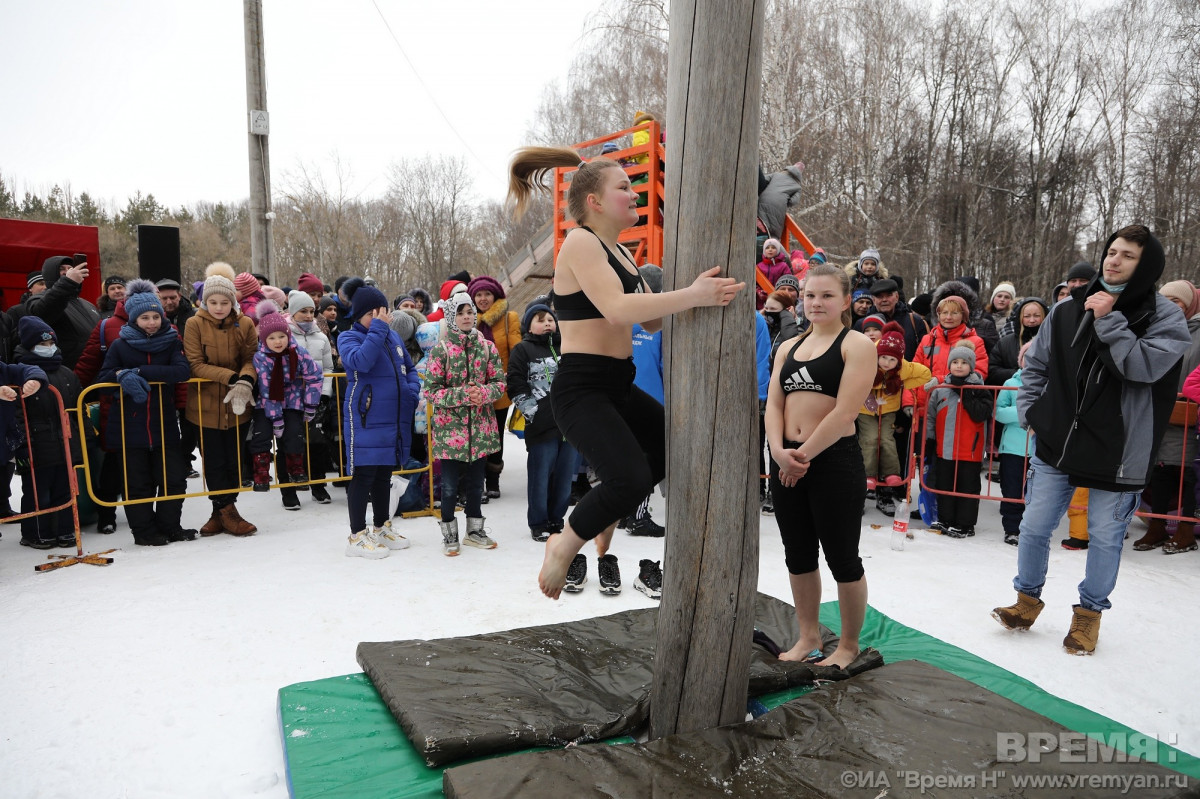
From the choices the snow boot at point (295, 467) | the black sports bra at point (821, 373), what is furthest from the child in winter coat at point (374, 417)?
the black sports bra at point (821, 373)

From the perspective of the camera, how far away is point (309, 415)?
22.5 ft

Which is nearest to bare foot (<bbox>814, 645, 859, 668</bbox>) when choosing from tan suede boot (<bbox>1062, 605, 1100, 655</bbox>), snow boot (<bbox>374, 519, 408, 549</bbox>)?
tan suede boot (<bbox>1062, 605, 1100, 655</bbox>)

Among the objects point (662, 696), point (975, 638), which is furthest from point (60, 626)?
point (975, 638)

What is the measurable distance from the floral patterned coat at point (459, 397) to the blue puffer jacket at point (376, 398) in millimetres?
243

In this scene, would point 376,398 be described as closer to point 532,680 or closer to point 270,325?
point 270,325

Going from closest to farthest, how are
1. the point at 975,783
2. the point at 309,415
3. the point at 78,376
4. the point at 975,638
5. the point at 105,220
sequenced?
the point at 975,783 < the point at 975,638 < the point at 78,376 < the point at 309,415 < the point at 105,220

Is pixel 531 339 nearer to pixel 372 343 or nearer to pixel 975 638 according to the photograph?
pixel 372 343

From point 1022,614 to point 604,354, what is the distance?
10.3 ft

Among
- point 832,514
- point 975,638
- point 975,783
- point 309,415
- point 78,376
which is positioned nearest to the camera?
point 975,783

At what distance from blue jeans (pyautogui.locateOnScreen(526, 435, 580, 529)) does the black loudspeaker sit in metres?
→ 5.60

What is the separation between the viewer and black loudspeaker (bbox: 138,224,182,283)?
8766mm

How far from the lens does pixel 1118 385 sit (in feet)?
12.4

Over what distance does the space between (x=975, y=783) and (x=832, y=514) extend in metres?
1.18

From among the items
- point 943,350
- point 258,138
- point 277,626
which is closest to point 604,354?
point 277,626
